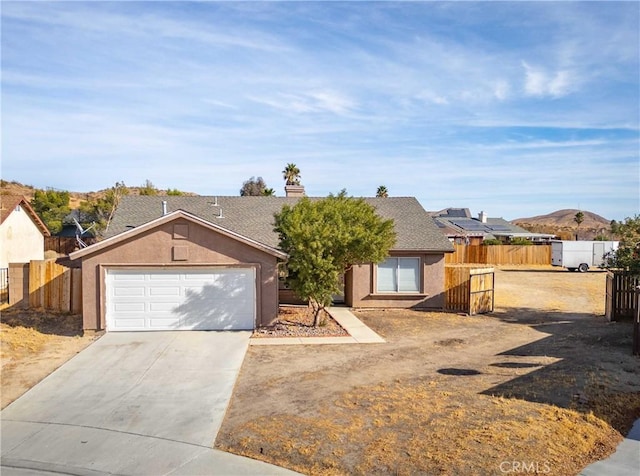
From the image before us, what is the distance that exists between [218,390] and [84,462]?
3772mm

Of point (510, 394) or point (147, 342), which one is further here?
point (147, 342)

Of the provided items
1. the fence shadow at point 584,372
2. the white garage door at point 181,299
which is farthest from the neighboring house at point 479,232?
the white garage door at point 181,299

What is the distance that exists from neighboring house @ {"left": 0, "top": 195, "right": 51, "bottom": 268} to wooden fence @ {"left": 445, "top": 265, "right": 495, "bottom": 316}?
2353 centimetres

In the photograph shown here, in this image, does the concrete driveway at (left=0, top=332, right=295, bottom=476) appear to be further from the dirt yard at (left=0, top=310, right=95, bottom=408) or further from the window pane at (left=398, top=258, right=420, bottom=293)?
the window pane at (left=398, top=258, right=420, bottom=293)

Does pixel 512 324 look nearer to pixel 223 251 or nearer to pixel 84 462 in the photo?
pixel 223 251

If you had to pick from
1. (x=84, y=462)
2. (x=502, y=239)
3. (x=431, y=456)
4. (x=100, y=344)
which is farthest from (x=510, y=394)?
(x=502, y=239)

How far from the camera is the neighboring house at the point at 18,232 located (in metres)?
28.8

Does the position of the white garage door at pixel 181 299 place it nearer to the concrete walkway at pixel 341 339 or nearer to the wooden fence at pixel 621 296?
the concrete walkway at pixel 341 339

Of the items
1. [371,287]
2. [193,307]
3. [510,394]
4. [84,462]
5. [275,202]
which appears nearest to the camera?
[84,462]

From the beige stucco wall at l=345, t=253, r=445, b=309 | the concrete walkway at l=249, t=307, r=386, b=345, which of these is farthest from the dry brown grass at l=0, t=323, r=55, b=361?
the beige stucco wall at l=345, t=253, r=445, b=309

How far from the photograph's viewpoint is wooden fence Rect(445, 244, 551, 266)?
1829 inches

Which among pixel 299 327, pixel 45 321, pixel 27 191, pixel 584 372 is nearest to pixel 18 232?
pixel 45 321

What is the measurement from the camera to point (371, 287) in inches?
882

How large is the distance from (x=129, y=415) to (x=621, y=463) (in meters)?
8.83
